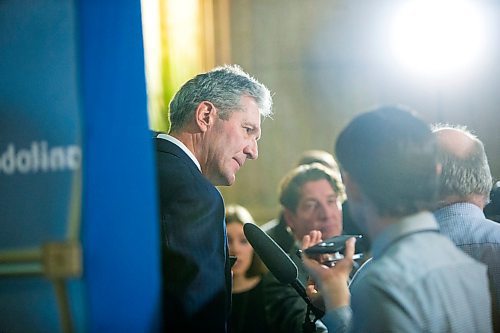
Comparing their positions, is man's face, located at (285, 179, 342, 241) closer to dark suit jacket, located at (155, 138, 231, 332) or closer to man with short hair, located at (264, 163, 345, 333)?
man with short hair, located at (264, 163, 345, 333)

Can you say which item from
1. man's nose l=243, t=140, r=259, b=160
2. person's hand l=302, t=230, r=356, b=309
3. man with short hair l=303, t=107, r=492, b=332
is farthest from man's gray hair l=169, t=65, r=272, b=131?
man with short hair l=303, t=107, r=492, b=332

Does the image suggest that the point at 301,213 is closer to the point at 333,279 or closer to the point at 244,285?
the point at 244,285

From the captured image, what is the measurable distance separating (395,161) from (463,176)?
573 mm

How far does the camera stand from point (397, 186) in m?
1.78

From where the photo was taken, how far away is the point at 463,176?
2279mm

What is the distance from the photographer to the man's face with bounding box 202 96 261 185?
2.41m

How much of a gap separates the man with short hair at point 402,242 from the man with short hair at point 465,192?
399mm

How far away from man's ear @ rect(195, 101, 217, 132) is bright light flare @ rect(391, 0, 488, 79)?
0.93 metres

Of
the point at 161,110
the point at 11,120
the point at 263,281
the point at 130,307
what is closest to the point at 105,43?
the point at 11,120

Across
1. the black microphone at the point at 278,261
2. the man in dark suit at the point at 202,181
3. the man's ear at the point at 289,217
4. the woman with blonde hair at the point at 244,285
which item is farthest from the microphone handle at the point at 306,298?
the man's ear at the point at 289,217

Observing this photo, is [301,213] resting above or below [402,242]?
below

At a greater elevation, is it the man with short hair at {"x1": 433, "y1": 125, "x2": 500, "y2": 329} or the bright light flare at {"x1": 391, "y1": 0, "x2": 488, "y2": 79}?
the bright light flare at {"x1": 391, "y1": 0, "x2": 488, "y2": 79}

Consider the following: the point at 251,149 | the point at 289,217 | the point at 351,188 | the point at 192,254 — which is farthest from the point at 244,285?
the point at 351,188

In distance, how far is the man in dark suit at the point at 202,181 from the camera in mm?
1877
